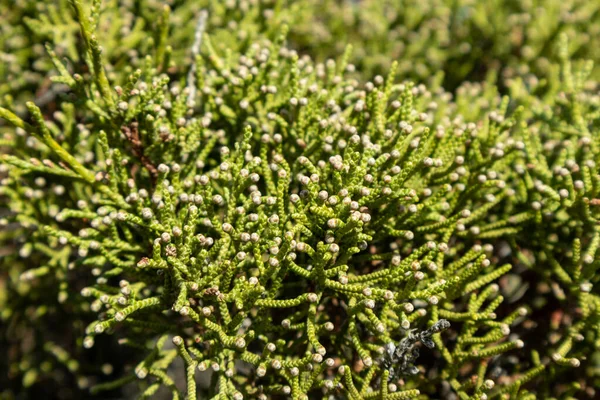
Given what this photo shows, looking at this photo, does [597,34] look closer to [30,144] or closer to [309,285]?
[309,285]

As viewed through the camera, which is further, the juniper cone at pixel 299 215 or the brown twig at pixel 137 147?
the brown twig at pixel 137 147

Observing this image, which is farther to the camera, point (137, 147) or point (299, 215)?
point (137, 147)

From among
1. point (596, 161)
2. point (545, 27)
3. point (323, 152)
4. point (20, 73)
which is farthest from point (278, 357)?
point (545, 27)

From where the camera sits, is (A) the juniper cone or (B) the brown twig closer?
(A) the juniper cone
